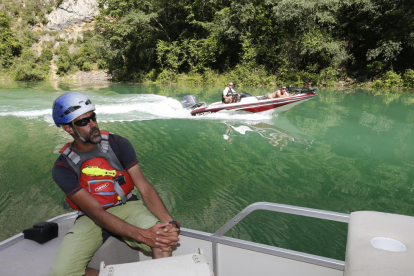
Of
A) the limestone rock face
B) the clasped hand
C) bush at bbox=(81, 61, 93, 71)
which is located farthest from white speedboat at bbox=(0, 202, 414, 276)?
the limestone rock face

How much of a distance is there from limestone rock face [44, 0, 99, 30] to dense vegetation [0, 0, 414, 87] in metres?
16.2

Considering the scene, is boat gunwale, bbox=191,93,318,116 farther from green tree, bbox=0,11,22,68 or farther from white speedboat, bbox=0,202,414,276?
green tree, bbox=0,11,22,68

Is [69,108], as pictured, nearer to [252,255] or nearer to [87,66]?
[252,255]

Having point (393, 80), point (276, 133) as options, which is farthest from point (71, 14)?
point (276, 133)

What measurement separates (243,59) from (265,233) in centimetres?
2294

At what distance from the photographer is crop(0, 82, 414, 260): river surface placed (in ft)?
13.8

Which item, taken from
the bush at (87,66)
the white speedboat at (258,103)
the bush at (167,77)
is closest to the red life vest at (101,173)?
the white speedboat at (258,103)

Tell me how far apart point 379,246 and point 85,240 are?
166cm

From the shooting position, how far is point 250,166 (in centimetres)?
623

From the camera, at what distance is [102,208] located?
6.85ft

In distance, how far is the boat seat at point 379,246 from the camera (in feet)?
3.38

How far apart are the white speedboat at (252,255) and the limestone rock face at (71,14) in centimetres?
5088

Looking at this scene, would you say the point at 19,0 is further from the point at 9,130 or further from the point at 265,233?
the point at 265,233

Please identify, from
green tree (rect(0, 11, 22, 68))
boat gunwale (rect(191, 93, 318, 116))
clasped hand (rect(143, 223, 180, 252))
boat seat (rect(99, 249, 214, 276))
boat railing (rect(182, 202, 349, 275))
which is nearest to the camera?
boat seat (rect(99, 249, 214, 276))
